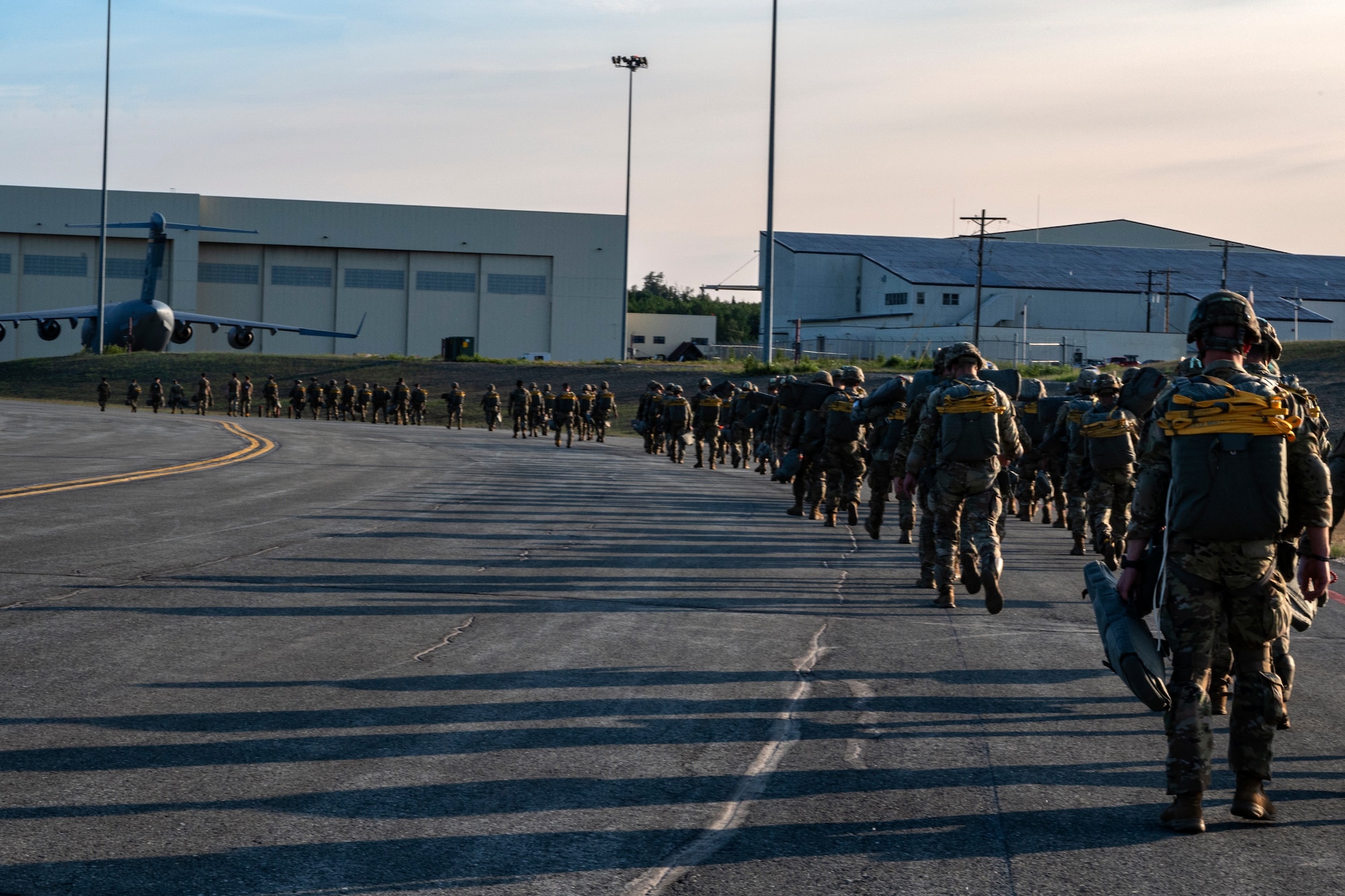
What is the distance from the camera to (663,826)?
475cm

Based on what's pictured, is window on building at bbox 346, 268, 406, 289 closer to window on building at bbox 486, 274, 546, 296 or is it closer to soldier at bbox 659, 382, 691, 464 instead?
window on building at bbox 486, 274, 546, 296

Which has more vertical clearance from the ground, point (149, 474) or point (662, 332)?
point (662, 332)

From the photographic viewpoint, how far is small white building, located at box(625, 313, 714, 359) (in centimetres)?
9875

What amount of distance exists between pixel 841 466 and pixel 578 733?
10680mm

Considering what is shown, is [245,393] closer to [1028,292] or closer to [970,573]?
[970,573]

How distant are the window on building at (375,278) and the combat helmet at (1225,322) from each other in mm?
78275

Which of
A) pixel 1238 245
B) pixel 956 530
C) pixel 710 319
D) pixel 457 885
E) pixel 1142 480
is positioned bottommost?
pixel 457 885

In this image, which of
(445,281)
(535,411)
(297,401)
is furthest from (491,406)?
(445,281)

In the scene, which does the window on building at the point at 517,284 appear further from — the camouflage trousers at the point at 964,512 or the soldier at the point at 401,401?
the camouflage trousers at the point at 964,512

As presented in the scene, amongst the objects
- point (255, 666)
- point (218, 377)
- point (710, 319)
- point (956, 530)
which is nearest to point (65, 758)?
point (255, 666)

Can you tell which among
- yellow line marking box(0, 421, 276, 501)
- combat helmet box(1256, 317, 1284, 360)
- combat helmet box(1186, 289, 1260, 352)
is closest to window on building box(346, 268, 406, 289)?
yellow line marking box(0, 421, 276, 501)

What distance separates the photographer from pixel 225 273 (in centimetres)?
7906

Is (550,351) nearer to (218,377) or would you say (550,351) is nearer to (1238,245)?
(218,377)

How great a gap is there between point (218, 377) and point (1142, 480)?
66044mm
